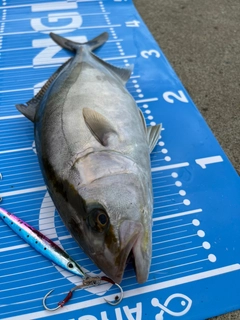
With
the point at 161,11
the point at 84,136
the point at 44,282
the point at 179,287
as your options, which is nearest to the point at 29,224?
the point at 44,282

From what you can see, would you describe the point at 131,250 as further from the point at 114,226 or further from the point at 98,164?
the point at 98,164

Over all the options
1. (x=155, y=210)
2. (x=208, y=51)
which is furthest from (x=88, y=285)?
(x=208, y=51)

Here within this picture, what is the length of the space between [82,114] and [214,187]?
0.86 metres

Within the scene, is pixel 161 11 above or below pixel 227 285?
above

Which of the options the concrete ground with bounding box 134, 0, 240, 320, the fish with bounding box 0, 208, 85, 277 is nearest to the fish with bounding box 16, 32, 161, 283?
the fish with bounding box 0, 208, 85, 277

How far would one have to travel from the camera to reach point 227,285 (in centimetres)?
155

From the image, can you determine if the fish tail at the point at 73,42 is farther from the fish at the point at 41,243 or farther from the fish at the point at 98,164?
the fish at the point at 41,243

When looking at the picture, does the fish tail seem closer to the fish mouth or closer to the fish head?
the fish head

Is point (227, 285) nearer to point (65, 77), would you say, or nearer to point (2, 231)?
point (2, 231)

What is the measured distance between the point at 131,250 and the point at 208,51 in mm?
2358

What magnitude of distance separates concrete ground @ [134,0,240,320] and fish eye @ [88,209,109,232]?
1.17 m

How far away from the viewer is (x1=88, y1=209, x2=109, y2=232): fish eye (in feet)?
4.37

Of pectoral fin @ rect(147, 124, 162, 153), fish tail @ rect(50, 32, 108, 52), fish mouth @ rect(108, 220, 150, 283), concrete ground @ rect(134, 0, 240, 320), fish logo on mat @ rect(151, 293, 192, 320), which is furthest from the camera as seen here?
fish tail @ rect(50, 32, 108, 52)

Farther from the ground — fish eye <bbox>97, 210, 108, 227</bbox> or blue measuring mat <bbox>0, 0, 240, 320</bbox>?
fish eye <bbox>97, 210, 108, 227</bbox>
